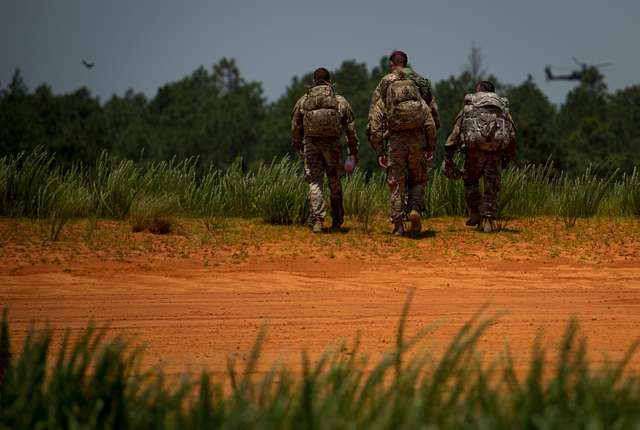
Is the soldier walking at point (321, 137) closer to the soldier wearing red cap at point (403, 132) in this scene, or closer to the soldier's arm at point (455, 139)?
the soldier wearing red cap at point (403, 132)

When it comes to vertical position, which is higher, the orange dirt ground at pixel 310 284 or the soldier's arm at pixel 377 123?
the soldier's arm at pixel 377 123

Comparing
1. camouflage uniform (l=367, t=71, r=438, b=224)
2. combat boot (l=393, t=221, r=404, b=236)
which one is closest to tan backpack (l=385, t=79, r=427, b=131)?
camouflage uniform (l=367, t=71, r=438, b=224)

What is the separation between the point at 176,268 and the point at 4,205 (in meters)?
4.64

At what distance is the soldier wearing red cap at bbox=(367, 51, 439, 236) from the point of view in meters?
12.0

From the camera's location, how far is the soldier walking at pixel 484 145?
1245cm

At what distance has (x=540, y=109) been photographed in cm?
6053

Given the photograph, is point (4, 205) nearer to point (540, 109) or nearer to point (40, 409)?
point (40, 409)

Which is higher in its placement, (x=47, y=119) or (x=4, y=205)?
(x=47, y=119)

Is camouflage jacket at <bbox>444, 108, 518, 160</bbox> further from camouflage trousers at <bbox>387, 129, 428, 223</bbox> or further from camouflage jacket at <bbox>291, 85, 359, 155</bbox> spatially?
camouflage jacket at <bbox>291, 85, 359, 155</bbox>

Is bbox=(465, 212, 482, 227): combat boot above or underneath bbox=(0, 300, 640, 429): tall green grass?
above

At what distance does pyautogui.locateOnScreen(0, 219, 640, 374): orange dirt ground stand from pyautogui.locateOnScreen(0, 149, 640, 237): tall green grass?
447mm

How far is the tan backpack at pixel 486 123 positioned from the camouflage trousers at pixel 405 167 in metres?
0.64

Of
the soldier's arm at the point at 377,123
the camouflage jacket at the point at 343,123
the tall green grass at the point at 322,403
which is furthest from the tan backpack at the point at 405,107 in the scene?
the tall green grass at the point at 322,403

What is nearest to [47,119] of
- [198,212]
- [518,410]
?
[198,212]
